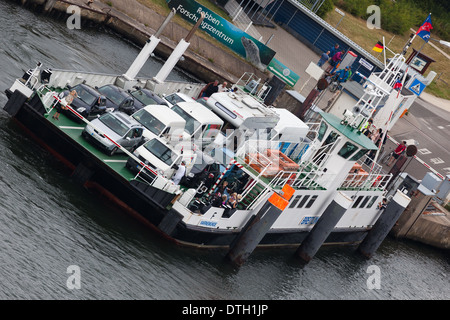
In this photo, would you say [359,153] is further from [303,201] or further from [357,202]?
[357,202]

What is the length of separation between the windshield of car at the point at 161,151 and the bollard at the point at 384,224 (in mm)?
15464

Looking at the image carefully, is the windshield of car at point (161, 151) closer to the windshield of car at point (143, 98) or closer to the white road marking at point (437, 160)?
the windshield of car at point (143, 98)

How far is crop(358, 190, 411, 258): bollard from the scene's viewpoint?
151ft

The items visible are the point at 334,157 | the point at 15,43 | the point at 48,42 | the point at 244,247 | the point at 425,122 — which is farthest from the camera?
the point at 425,122

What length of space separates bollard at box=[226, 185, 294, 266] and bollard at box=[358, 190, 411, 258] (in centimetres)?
1195

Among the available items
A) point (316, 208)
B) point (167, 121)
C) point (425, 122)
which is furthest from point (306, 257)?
point (425, 122)

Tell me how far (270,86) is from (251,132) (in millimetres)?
13679

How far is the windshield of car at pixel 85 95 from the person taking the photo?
124 feet

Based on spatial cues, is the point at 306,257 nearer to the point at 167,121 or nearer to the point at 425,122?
the point at 167,121

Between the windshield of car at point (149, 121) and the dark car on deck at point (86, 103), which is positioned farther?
the windshield of car at point (149, 121)

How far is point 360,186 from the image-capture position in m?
43.7

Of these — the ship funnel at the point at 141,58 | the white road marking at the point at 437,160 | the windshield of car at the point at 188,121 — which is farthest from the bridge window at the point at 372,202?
the white road marking at the point at 437,160

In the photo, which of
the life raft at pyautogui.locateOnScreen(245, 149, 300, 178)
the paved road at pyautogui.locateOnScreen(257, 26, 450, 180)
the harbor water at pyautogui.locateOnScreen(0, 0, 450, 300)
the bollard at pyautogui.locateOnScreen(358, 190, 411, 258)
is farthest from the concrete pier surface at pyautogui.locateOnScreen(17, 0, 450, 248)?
the life raft at pyautogui.locateOnScreen(245, 149, 300, 178)

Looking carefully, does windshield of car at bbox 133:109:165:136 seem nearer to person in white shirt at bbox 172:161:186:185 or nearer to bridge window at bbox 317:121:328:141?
person in white shirt at bbox 172:161:186:185
